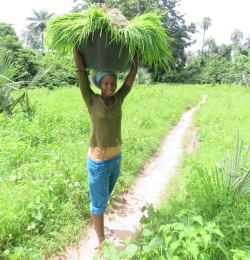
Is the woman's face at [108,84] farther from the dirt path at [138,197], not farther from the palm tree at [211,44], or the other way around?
the palm tree at [211,44]

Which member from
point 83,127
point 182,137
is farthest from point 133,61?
point 182,137

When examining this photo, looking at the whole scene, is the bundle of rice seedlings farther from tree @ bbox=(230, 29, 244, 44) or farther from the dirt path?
tree @ bbox=(230, 29, 244, 44)

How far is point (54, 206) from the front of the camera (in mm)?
3162

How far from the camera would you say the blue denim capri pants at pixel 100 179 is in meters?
2.48

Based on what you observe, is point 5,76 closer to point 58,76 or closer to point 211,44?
Result: point 58,76

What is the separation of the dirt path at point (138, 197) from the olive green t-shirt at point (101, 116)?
3.88ft

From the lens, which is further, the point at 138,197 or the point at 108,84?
the point at 138,197

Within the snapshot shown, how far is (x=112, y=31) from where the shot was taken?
209 centimetres

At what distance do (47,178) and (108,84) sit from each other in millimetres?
1861

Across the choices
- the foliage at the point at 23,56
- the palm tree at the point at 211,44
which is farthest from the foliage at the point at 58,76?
the palm tree at the point at 211,44

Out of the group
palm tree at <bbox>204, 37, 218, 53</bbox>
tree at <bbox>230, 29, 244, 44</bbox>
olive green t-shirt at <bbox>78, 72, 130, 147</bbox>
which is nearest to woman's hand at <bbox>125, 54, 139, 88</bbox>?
olive green t-shirt at <bbox>78, 72, 130, 147</bbox>

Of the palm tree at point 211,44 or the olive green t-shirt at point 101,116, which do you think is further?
the palm tree at point 211,44

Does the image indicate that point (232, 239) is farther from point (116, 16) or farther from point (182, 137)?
point (182, 137)

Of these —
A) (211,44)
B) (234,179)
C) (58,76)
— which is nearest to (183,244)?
(234,179)
